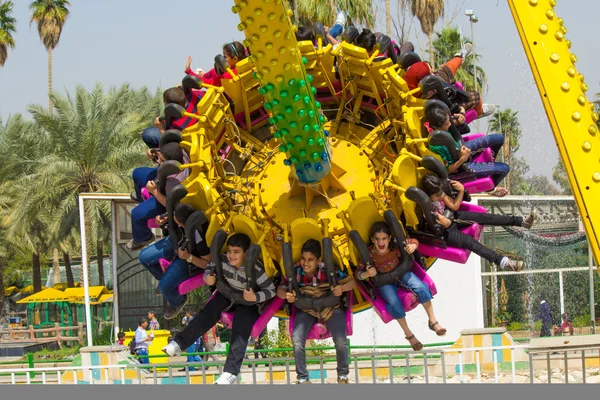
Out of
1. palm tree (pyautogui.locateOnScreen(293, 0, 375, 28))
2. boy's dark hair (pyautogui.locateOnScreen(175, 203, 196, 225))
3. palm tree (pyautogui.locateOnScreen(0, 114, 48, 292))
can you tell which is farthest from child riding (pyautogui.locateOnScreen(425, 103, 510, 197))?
palm tree (pyautogui.locateOnScreen(0, 114, 48, 292))

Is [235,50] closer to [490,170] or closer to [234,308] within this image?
[234,308]

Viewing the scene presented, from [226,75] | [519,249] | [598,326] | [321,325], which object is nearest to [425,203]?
[321,325]

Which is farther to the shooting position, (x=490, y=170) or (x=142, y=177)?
(x=142, y=177)

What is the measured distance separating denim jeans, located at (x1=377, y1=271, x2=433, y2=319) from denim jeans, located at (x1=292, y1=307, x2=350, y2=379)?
0.40 metres

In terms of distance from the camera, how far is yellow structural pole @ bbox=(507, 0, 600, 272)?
411 cm

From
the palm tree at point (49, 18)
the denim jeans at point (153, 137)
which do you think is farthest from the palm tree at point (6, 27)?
the denim jeans at point (153, 137)

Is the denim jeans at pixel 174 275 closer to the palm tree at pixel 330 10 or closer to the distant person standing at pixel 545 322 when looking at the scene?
the distant person standing at pixel 545 322

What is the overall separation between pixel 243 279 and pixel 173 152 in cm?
116

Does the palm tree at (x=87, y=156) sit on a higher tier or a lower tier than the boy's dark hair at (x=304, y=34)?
higher

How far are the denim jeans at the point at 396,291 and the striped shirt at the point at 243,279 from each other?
0.83 meters

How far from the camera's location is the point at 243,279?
6.83 metres

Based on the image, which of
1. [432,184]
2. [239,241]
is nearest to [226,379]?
[239,241]

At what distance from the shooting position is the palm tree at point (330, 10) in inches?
827

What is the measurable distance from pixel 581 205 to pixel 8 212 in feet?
74.5
